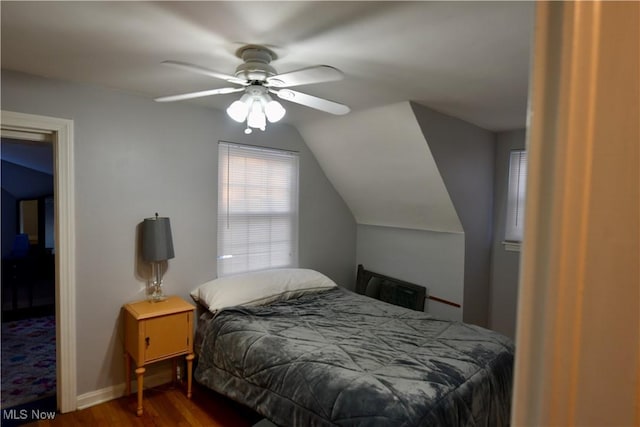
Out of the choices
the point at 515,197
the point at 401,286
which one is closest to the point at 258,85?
the point at 401,286

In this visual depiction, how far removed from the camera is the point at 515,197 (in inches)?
147

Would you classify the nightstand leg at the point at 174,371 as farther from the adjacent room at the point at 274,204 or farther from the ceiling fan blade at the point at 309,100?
the ceiling fan blade at the point at 309,100

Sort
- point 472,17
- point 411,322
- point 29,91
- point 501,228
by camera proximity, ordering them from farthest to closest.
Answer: point 501,228 → point 411,322 → point 29,91 → point 472,17

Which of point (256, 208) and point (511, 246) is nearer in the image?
point (256, 208)

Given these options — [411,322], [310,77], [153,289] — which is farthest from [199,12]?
[411,322]

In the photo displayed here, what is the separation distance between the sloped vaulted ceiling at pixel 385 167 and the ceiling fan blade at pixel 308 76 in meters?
1.22

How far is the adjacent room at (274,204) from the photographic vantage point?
1.66 m

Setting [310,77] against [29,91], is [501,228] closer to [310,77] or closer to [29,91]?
[310,77]

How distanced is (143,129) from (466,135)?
2.78 metres

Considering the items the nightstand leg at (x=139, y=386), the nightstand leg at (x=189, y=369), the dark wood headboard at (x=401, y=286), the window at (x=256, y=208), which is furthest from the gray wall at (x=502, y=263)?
the nightstand leg at (x=139, y=386)

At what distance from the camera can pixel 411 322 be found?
2.69 m

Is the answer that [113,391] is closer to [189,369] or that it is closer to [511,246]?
[189,369]

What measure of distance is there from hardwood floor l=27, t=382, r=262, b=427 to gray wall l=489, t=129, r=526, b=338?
9.02 ft

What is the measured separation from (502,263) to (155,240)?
11.1 ft
